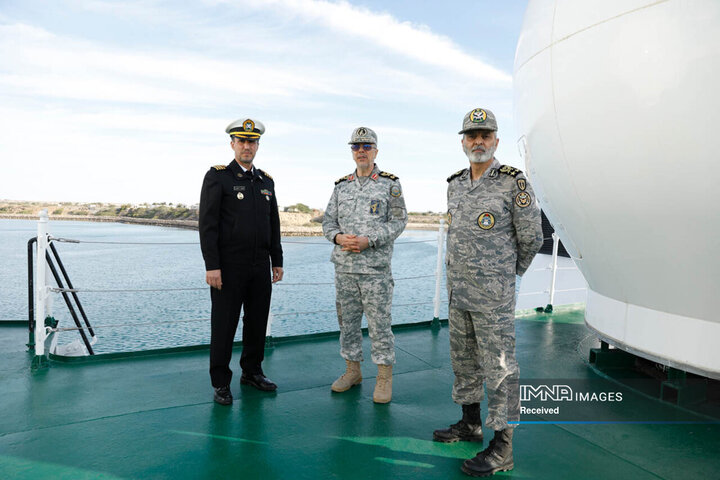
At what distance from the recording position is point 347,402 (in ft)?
8.81

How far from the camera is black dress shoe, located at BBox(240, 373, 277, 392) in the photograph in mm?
2805

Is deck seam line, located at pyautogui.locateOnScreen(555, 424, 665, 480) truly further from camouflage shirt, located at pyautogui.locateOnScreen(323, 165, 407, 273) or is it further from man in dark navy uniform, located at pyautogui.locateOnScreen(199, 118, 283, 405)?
man in dark navy uniform, located at pyautogui.locateOnScreen(199, 118, 283, 405)

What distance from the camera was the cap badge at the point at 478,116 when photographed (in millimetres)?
2042

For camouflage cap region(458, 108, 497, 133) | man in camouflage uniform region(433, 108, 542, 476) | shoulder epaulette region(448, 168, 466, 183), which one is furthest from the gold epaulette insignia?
camouflage cap region(458, 108, 497, 133)

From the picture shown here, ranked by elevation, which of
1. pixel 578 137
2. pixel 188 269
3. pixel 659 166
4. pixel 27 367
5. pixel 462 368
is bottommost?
pixel 188 269

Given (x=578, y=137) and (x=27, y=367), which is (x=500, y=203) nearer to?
(x=578, y=137)

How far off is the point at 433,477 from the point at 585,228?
1.69 m

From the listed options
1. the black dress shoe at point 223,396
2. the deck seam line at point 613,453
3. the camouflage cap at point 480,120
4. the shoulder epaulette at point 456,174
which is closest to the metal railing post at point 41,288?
the black dress shoe at point 223,396

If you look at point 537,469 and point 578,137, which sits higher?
point 578,137

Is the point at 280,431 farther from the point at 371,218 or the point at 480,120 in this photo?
the point at 480,120

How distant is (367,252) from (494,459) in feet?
4.04

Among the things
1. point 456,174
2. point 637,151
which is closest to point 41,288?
point 456,174

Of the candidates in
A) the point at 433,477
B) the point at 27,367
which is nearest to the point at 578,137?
the point at 433,477

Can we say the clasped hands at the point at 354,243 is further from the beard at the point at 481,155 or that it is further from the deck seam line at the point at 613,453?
the deck seam line at the point at 613,453
